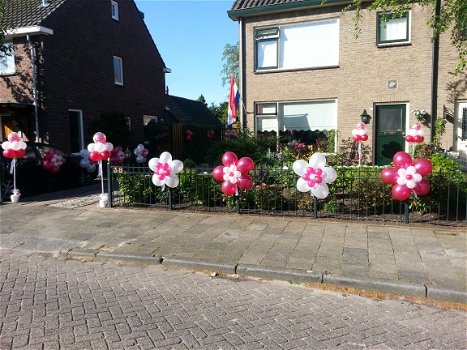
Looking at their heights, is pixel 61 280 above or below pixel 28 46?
below

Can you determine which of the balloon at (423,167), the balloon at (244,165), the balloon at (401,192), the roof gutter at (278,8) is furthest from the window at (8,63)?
the balloon at (423,167)

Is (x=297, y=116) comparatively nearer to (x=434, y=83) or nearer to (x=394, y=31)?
(x=394, y=31)

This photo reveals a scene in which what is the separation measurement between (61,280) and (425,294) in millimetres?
4308

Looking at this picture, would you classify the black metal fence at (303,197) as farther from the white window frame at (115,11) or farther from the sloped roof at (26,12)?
the white window frame at (115,11)

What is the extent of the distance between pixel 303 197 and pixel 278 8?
27.2ft

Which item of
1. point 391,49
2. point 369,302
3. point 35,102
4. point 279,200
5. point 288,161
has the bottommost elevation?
point 369,302

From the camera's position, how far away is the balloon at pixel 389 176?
269 inches

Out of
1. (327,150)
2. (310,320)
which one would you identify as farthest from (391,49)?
A: (310,320)

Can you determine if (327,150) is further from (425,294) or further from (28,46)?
(28,46)

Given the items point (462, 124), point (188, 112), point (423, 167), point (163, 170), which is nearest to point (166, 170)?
point (163, 170)

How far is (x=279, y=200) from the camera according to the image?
8125 millimetres

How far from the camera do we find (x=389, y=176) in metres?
6.87

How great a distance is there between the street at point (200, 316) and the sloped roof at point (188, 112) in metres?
19.5

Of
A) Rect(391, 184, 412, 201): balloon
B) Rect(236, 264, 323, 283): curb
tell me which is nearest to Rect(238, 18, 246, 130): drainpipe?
Rect(391, 184, 412, 201): balloon
